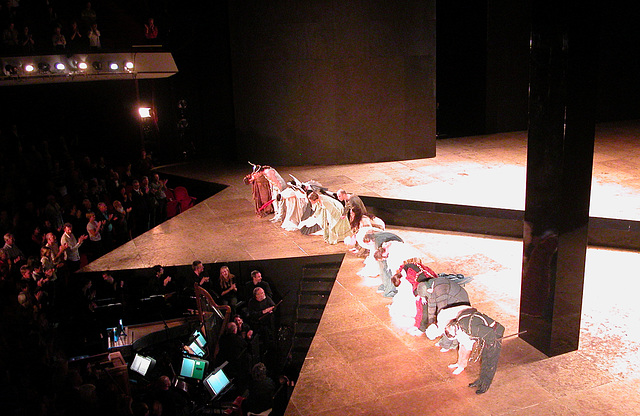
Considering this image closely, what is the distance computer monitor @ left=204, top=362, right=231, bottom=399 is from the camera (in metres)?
7.68

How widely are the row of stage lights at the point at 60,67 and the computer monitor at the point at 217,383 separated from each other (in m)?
9.79

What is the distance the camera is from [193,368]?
8.25 m

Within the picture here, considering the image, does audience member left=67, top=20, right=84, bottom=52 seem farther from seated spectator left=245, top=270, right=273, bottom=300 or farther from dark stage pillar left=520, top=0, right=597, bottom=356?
dark stage pillar left=520, top=0, right=597, bottom=356

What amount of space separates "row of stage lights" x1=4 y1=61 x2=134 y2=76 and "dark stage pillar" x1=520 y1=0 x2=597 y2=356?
38.9ft

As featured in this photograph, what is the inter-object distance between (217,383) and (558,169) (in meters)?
4.63

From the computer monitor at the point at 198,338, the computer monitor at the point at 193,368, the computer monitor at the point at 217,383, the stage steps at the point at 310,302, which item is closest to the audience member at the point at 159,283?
the computer monitor at the point at 198,338

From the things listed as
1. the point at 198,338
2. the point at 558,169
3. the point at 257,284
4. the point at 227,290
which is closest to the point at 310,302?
the point at 257,284

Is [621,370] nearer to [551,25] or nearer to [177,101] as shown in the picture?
[551,25]

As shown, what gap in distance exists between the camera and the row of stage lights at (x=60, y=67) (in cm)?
1421

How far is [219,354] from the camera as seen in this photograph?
8.54 metres

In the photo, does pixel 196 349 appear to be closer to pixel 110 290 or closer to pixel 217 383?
pixel 217 383

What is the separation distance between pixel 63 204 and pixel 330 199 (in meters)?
5.24

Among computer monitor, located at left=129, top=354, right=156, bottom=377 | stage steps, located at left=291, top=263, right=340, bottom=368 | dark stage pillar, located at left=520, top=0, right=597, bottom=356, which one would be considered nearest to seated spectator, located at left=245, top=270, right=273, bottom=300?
stage steps, located at left=291, top=263, right=340, bottom=368

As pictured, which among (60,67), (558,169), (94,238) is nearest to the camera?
(558,169)
